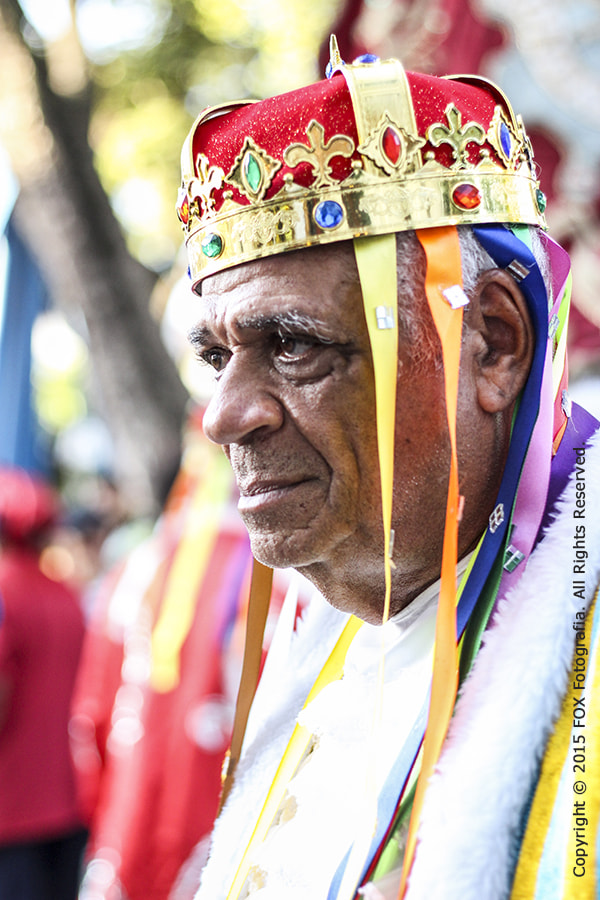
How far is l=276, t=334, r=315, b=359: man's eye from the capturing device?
140cm

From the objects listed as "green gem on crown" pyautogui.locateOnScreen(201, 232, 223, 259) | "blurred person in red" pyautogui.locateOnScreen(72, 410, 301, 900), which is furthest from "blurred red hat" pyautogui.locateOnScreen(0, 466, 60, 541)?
"green gem on crown" pyautogui.locateOnScreen(201, 232, 223, 259)

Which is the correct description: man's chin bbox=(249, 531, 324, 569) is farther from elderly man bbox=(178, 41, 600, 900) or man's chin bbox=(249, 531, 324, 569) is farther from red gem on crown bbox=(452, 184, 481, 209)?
red gem on crown bbox=(452, 184, 481, 209)

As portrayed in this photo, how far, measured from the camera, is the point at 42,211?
608 centimetres

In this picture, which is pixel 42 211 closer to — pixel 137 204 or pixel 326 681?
pixel 326 681

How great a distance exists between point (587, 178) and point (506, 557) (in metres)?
2.51

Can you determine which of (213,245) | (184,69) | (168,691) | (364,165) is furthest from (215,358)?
(184,69)

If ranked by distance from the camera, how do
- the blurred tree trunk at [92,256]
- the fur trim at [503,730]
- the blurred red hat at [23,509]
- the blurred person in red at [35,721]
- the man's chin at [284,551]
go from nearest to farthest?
the fur trim at [503,730], the man's chin at [284,551], the blurred person in red at [35,721], the blurred red hat at [23,509], the blurred tree trunk at [92,256]

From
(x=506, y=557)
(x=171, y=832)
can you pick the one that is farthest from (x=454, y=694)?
(x=171, y=832)

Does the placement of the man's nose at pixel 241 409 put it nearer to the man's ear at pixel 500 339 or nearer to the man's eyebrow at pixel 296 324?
the man's eyebrow at pixel 296 324

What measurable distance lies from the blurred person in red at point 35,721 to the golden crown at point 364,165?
11.2ft

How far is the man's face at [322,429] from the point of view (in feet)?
4.54

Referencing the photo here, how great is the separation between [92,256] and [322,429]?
4979mm

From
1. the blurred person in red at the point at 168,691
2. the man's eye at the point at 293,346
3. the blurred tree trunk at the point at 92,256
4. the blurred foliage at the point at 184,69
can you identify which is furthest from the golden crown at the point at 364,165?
the blurred foliage at the point at 184,69

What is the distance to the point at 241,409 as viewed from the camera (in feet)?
4.63
